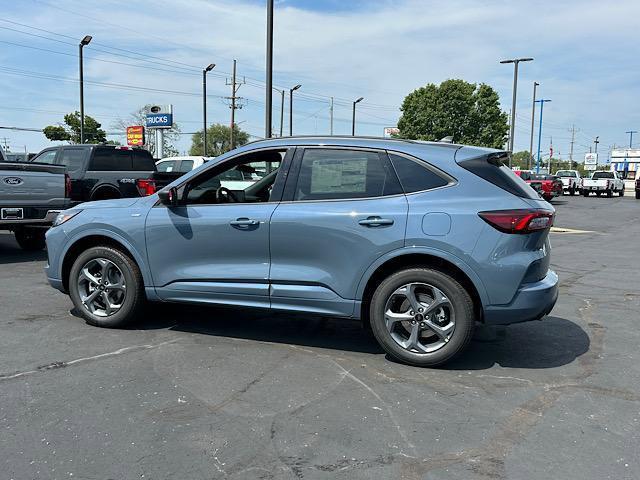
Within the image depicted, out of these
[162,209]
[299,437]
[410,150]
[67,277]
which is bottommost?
[299,437]

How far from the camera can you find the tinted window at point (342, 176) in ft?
14.8

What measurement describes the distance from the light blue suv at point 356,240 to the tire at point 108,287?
0.02 m

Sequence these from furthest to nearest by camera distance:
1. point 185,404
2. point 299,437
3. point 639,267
→ point 639,267, point 185,404, point 299,437

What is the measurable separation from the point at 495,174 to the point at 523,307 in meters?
1.06

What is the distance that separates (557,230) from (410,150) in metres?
13.7

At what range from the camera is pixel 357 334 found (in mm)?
5375

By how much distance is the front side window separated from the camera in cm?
495

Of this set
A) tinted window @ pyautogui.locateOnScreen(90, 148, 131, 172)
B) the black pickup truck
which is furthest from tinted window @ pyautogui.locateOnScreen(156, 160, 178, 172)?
the black pickup truck

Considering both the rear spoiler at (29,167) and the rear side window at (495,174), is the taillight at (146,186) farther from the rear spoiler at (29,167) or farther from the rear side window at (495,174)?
the rear side window at (495,174)

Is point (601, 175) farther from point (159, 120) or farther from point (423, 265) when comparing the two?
point (423, 265)

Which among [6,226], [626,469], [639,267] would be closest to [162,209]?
[626,469]

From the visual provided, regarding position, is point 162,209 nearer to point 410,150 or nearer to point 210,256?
point 210,256

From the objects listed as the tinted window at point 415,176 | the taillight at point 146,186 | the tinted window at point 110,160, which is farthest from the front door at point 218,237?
the tinted window at point 110,160

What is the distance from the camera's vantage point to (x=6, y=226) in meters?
9.02
